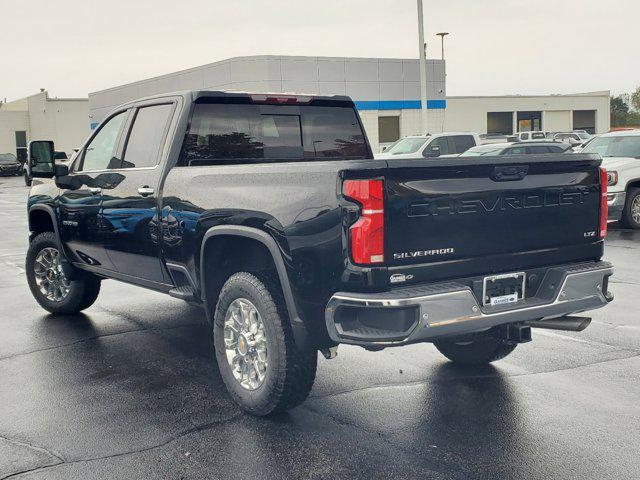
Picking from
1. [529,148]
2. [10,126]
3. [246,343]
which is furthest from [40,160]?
[10,126]

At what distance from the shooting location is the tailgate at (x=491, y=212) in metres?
4.18

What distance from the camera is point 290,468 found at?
162 inches

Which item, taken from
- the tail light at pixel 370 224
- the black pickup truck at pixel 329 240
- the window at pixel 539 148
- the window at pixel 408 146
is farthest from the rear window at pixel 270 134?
the window at pixel 408 146

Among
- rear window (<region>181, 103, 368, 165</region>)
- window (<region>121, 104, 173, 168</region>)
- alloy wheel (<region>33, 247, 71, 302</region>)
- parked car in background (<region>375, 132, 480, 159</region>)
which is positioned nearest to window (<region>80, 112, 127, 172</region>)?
window (<region>121, 104, 173, 168</region>)

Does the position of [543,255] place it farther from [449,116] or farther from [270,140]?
[449,116]

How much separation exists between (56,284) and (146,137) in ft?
8.56

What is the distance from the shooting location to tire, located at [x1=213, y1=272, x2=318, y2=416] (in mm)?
4617

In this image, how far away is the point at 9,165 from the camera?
2212 inches

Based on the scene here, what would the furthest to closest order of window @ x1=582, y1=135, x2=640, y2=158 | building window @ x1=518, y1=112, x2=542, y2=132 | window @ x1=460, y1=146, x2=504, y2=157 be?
building window @ x1=518, y1=112, x2=542, y2=132, window @ x1=460, y1=146, x2=504, y2=157, window @ x1=582, y1=135, x2=640, y2=158

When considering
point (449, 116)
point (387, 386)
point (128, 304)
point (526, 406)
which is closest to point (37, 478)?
point (387, 386)

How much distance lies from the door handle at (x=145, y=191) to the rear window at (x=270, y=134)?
0.33 m

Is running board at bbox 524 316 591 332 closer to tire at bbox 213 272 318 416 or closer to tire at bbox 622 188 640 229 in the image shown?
tire at bbox 213 272 318 416

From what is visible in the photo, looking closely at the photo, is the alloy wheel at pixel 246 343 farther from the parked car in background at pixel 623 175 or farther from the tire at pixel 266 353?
the parked car in background at pixel 623 175

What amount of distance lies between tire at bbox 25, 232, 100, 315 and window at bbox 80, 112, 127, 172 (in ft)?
3.64
